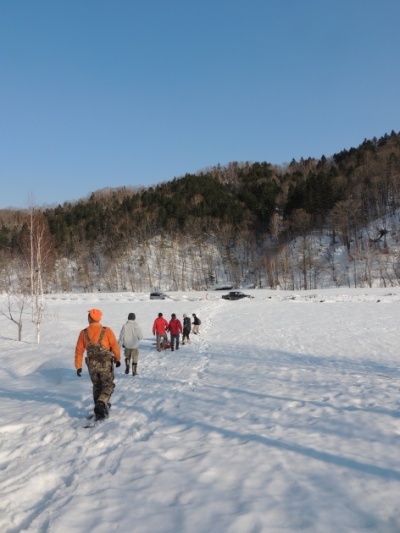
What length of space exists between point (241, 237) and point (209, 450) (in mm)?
76368

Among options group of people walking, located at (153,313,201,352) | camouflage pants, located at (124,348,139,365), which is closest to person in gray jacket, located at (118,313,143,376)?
camouflage pants, located at (124,348,139,365)

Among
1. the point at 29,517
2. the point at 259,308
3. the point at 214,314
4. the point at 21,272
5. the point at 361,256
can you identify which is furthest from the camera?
the point at 21,272

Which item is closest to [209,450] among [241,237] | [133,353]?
[133,353]

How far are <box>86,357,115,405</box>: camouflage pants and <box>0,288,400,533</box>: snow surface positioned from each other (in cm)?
52

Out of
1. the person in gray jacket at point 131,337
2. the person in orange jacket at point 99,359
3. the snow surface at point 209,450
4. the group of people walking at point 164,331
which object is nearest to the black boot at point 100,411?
the person in orange jacket at point 99,359

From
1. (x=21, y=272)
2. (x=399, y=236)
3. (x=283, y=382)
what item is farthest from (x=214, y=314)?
(x=21, y=272)

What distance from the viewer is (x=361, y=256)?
63750 millimetres

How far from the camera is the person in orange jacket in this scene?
6.64 metres

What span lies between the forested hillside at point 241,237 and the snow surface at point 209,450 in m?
55.6

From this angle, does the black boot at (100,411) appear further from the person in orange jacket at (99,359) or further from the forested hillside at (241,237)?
the forested hillside at (241,237)

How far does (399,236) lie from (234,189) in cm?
5277

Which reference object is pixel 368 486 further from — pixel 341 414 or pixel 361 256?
pixel 361 256

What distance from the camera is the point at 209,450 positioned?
5.21 m

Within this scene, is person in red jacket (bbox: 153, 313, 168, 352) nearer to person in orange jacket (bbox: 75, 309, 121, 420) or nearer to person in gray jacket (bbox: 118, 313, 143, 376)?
person in gray jacket (bbox: 118, 313, 143, 376)
